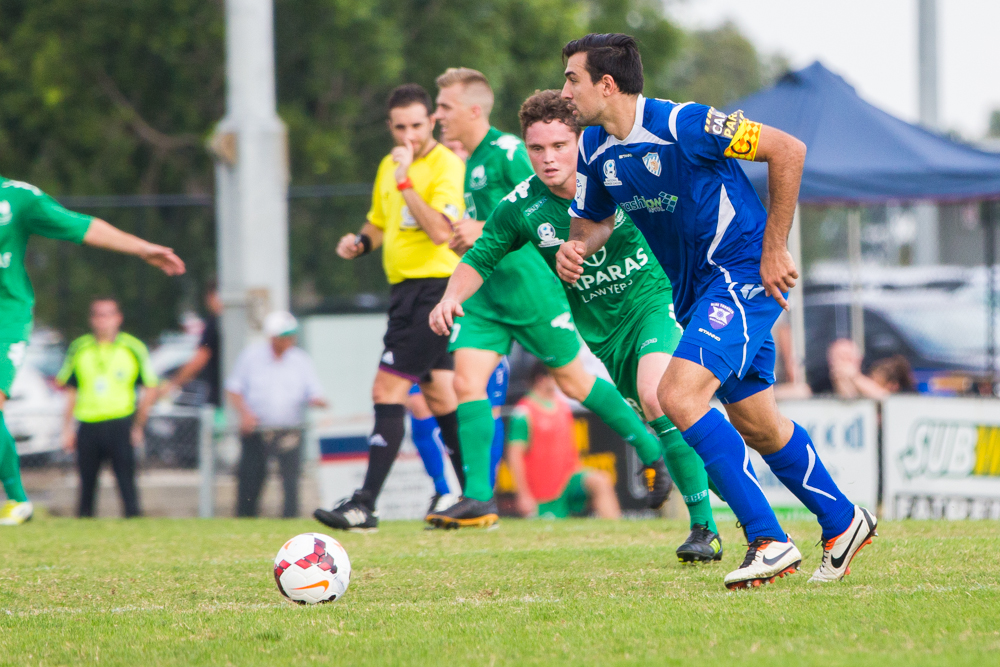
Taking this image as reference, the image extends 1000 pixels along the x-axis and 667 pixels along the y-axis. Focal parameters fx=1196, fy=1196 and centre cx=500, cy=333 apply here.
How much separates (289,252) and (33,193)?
6.46m

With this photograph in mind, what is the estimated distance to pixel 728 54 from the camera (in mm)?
57750

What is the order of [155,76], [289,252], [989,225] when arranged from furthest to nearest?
1. [155,76]
2. [289,252]
3. [989,225]

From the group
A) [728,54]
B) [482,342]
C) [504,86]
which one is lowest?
[482,342]

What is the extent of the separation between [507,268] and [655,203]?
225 centimetres

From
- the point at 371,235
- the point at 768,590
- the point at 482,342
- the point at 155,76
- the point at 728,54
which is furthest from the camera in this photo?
the point at 728,54

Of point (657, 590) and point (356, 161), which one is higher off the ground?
point (356, 161)

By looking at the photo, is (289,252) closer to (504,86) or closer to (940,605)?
(504,86)

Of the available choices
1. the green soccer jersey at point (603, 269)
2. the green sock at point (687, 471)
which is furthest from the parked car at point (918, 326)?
the green sock at point (687, 471)

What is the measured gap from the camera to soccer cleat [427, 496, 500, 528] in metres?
6.98

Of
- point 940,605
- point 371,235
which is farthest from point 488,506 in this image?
point 940,605

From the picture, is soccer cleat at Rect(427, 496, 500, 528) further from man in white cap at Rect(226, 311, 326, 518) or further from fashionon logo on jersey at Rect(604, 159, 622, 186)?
man in white cap at Rect(226, 311, 326, 518)

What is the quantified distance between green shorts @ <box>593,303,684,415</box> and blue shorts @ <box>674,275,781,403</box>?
1.04 m

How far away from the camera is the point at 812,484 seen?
4.67m

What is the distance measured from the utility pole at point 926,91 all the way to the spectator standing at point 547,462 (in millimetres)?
10255
